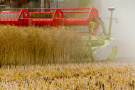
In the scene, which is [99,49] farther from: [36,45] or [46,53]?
[36,45]

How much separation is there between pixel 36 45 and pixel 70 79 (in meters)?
2.00

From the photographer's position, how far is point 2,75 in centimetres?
478

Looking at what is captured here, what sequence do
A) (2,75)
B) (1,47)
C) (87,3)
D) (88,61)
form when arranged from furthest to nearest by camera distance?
(87,3) < (88,61) < (1,47) < (2,75)

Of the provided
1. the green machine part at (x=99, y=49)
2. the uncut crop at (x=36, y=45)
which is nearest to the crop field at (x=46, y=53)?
the uncut crop at (x=36, y=45)

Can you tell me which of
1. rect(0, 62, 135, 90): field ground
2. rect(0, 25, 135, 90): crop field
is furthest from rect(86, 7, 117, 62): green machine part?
rect(0, 62, 135, 90): field ground

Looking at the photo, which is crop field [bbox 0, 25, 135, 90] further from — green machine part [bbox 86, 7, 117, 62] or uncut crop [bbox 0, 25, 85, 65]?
green machine part [bbox 86, 7, 117, 62]

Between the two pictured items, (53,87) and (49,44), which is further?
(49,44)

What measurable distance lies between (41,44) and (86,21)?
171cm

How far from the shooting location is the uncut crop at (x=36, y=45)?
5.79 metres

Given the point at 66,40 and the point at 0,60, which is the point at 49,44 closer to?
the point at 66,40

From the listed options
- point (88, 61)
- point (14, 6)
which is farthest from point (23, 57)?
point (14, 6)

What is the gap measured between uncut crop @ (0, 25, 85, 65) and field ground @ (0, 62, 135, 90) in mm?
744

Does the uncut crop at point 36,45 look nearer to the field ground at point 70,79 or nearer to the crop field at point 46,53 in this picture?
the crop field at point 46,53

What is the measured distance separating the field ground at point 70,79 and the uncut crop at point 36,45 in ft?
2.44
